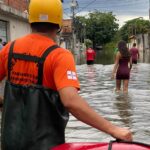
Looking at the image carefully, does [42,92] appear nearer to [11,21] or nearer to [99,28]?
[11,21]

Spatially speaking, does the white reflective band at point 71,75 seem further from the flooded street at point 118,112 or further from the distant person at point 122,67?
the distant person at point 122,67

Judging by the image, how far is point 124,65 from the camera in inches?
544

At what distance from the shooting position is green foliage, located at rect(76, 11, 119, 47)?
383 feet

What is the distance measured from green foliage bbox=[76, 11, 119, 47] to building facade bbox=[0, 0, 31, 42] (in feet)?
282

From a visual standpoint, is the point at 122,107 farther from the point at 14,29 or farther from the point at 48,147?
Result: the point at 14,29

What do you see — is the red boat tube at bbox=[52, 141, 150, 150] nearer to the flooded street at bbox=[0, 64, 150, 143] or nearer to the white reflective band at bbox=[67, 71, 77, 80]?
the white reflective band at bbox=[67, 71, 77, 80]

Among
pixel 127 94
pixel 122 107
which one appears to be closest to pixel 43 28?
A: pixel 122 107

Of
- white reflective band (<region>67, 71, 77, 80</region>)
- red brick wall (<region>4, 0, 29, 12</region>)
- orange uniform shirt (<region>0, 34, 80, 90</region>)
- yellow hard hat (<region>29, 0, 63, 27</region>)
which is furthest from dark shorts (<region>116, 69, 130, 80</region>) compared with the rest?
red brick wall (<region>4, 0, 29, 12</region>)

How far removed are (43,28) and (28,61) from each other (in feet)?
0.77

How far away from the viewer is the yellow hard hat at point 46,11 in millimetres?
3145

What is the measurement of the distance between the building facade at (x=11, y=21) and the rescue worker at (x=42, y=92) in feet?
68.6

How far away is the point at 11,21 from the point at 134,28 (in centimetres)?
9886

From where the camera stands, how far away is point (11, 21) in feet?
90.3

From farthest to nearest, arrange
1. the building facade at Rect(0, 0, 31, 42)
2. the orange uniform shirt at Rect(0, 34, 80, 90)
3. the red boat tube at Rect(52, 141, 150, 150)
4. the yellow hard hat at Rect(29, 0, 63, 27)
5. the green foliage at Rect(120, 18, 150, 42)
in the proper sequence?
1. the green foliage at Rect(120, 18, 150, 42)
2. the building facade at Rect(0, 0, 31, 42)
3. the yellow hard hat at Rect(29, 0, 63, 27)
4. the orange uniform shirt at Rect(0, 34, 80, 90)
5. the red boat tube at Rect(52, 141, 150, 150)
